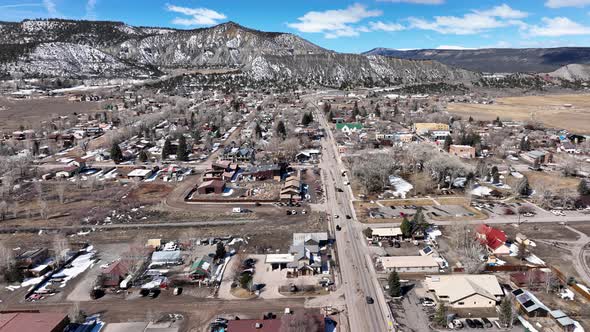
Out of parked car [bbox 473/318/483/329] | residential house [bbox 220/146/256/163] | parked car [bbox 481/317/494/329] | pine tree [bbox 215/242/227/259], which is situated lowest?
parked car [bbox 481/317/494/329]

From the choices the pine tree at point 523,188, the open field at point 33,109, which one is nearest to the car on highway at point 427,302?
the pine tree at point 523,188

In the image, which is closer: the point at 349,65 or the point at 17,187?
the point at 17,187

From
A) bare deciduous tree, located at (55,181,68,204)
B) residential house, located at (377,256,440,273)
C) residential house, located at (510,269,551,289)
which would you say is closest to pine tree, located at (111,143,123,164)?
bare deciduous tree, located at (55,181,68,204)

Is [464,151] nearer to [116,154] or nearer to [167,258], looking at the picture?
[167,258]

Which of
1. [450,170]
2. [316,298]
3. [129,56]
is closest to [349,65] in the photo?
[129,56]

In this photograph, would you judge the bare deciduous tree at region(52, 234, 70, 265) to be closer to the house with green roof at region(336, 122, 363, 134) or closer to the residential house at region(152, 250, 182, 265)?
the residential house at region(152, 250, 182, 265)

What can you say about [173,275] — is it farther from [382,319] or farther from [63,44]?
[63,44]
